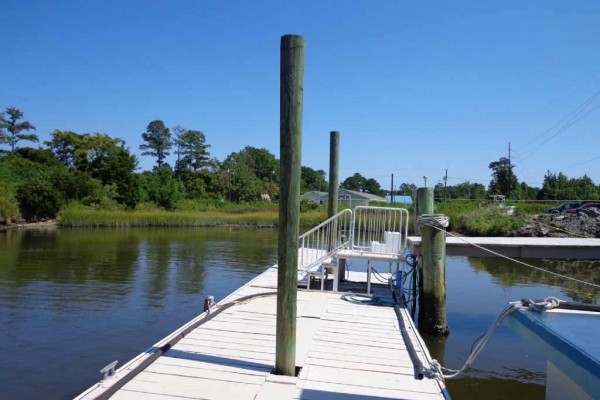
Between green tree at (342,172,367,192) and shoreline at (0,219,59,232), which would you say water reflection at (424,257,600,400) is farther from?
green tree at (342,172,367,192)

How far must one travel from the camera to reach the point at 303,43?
A: 4.16 metres

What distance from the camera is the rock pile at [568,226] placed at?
74.7ft

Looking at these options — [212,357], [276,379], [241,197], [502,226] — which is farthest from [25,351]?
[241,197]

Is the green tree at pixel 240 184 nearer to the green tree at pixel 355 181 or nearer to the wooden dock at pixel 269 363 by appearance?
the green tree at pixel 355 181

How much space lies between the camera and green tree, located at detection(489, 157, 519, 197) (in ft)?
Answer: 161

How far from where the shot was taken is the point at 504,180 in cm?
5212

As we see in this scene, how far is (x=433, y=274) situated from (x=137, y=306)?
21.5 feet

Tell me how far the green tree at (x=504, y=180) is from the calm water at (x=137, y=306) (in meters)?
31.0

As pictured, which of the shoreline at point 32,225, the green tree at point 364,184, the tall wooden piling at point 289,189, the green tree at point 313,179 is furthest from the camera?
the green tree at point 364,184

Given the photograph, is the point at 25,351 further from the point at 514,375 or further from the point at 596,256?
the point at 596,256

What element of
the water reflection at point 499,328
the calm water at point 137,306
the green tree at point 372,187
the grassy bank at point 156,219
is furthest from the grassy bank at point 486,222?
the green tree at point 372,187

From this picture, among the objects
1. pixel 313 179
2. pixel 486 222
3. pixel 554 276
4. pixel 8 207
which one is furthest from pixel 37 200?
pixel 313 179

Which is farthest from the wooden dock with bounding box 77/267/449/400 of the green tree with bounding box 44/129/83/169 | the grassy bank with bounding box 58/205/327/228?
the green tree with bounding box 44/129/83/169

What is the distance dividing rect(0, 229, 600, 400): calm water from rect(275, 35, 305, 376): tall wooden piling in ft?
11.1
